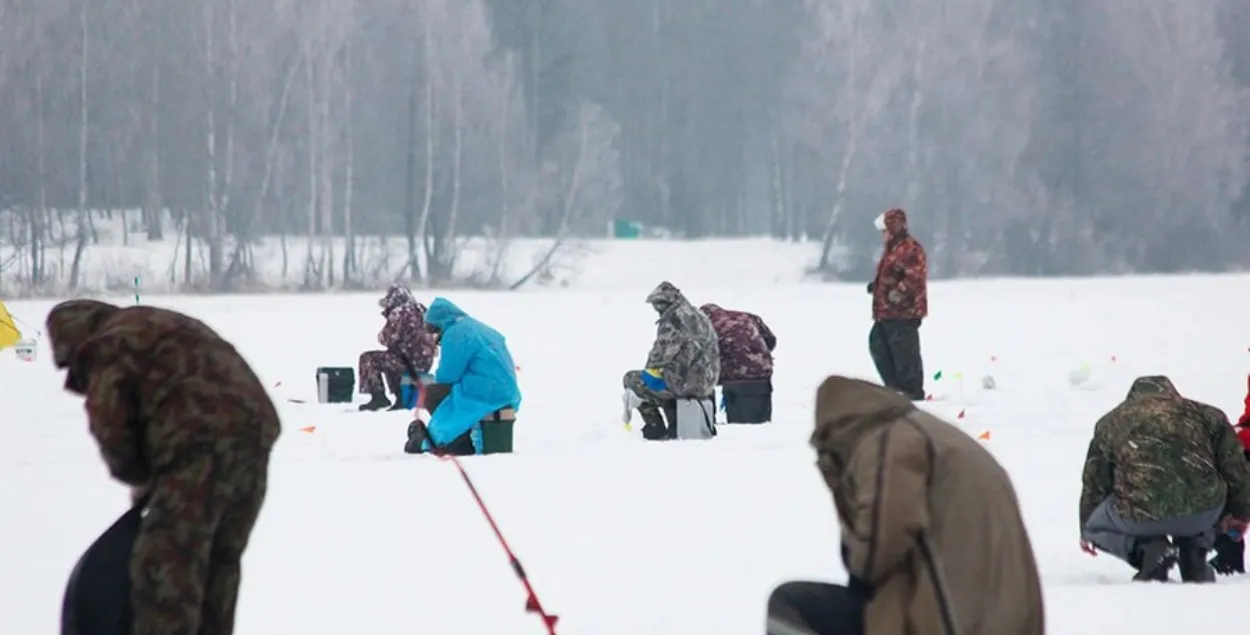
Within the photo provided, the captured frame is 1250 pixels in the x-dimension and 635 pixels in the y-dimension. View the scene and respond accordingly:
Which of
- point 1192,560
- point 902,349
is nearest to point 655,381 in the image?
point 902,349

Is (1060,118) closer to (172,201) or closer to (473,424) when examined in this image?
(172,201)

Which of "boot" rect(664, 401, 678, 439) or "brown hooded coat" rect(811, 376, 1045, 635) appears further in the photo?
"boot" rect(664, 401, 678, 439)

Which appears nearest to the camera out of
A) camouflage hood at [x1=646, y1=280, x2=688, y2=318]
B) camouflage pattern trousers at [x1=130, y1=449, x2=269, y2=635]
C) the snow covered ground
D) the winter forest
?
camouflage pattern trousers at [x1=130, y1=449, x2=269, y2=635]

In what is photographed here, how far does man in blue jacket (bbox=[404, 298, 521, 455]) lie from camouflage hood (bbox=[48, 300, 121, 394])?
7048mm

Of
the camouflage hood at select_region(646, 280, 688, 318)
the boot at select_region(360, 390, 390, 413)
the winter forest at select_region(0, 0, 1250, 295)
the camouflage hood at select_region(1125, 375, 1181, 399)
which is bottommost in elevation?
the boot at select_region(360, 390, 390, 413)

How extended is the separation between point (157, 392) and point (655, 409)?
29.1 feet

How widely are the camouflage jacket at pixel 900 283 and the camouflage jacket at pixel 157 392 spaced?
10269mm

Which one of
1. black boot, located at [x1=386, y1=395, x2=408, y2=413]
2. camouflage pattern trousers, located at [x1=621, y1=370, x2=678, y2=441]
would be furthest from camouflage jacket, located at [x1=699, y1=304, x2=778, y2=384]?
black boot, located at [x1=386, y1=395, x2=408, y2=413]

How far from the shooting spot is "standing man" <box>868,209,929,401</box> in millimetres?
13914

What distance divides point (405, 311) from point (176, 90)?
1254 inches

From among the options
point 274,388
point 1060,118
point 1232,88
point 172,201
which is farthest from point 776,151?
point 274,388

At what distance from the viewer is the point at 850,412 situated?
389 cm

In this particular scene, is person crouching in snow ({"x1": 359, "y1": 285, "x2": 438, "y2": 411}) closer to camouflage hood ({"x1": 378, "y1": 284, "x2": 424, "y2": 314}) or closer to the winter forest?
camouflage hood ({"x1": 378, "y1": 284, "x2": 424, "y2": 314})

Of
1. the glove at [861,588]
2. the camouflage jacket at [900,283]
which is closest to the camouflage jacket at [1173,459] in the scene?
the glove at [861,588]
